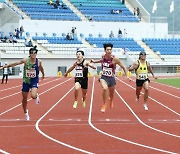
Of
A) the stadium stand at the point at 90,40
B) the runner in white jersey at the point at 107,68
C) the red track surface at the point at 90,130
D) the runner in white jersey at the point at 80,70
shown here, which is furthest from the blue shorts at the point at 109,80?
the stadium stand at the point at 90,40

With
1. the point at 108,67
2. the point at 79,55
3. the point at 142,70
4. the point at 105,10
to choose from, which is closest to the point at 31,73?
the point at 108,67

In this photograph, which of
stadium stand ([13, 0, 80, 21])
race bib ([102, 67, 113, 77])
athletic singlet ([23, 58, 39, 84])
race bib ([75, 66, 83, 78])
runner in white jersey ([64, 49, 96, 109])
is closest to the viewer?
athletic singlet ([23, 58, 39, 84])

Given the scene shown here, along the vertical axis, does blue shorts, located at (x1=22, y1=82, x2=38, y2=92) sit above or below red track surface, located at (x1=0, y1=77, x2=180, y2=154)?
above

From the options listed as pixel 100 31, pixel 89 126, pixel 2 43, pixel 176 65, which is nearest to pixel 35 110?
pixel 89 126

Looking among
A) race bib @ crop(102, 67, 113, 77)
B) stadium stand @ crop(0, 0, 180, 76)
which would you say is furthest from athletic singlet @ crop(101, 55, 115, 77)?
stadium stand @ crop(0, 0, 180, 76)

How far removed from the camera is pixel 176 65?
5572 cm

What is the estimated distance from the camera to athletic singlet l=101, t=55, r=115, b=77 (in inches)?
598

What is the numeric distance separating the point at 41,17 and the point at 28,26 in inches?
83.9

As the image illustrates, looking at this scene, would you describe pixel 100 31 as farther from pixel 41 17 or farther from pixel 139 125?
pixel 139 125

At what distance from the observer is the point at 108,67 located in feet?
50.1

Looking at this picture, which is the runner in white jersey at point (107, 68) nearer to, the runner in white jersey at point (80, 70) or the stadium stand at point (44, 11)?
the runner in white jersey at point (80, 70)

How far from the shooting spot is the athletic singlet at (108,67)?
15.2 metres

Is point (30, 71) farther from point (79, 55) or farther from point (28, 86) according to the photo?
point (79, 55)

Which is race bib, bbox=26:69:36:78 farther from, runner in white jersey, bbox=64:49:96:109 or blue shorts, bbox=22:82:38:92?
runner in white jersey, bbox=64:49:96:109
